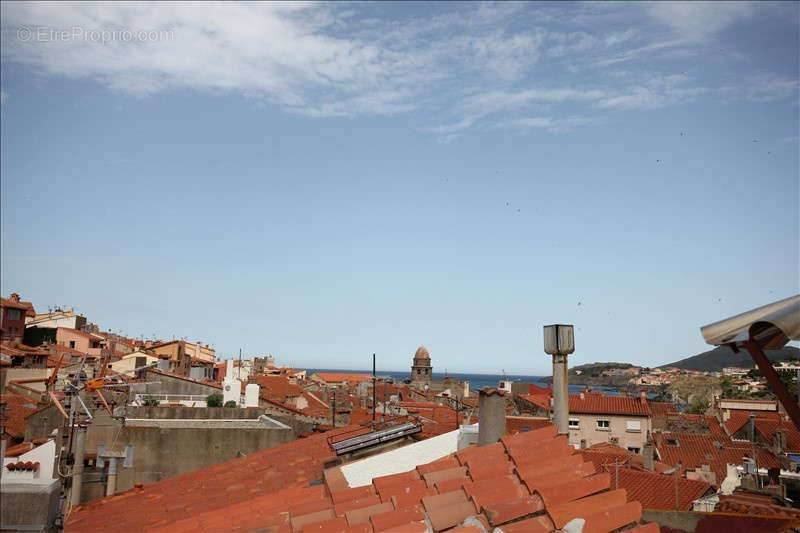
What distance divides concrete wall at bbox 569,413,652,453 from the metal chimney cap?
41.0 metres

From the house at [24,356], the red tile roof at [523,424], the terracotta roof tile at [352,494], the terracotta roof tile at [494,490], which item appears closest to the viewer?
the terracotta roof tile at [494,490]

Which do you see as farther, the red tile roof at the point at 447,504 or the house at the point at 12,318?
the house at the point at 12,318

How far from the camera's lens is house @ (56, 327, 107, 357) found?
6800cm

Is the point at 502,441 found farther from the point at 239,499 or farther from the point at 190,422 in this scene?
the point at 190,422

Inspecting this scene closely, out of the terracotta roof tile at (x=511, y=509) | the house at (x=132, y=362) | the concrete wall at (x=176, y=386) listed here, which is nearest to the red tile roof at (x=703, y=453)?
the concrete wall at (x=176, y=386)

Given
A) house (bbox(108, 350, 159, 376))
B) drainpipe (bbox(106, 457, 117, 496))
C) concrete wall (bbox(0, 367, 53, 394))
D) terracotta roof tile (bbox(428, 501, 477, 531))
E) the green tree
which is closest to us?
terracotta roof tile (bbox(428, 501, 477, 531))

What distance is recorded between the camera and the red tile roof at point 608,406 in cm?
4744

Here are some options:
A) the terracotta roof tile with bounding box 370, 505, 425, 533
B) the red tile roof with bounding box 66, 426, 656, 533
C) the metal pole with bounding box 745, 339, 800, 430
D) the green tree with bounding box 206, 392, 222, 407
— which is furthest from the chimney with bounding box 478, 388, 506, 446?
the green tree with bounding box 206, 392, 222, 407

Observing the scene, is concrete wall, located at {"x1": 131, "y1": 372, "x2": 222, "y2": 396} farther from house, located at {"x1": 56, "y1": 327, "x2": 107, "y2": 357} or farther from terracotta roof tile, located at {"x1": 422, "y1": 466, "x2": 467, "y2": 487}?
terracotta roof tile, located at {"x1": 422, "y1": 466, "x2": 467, "y2": 487}

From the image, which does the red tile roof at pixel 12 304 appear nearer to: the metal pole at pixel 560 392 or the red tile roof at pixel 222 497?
the red tile roof at pixel 222 497

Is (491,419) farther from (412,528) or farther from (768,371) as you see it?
(768,371)

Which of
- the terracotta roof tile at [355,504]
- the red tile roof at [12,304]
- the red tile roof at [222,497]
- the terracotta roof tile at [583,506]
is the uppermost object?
the red tile roof at [12,304]

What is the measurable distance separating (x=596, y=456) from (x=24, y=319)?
2387 inches

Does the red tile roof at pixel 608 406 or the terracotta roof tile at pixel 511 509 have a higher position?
the terracotta roof tile at pixel 511 509
